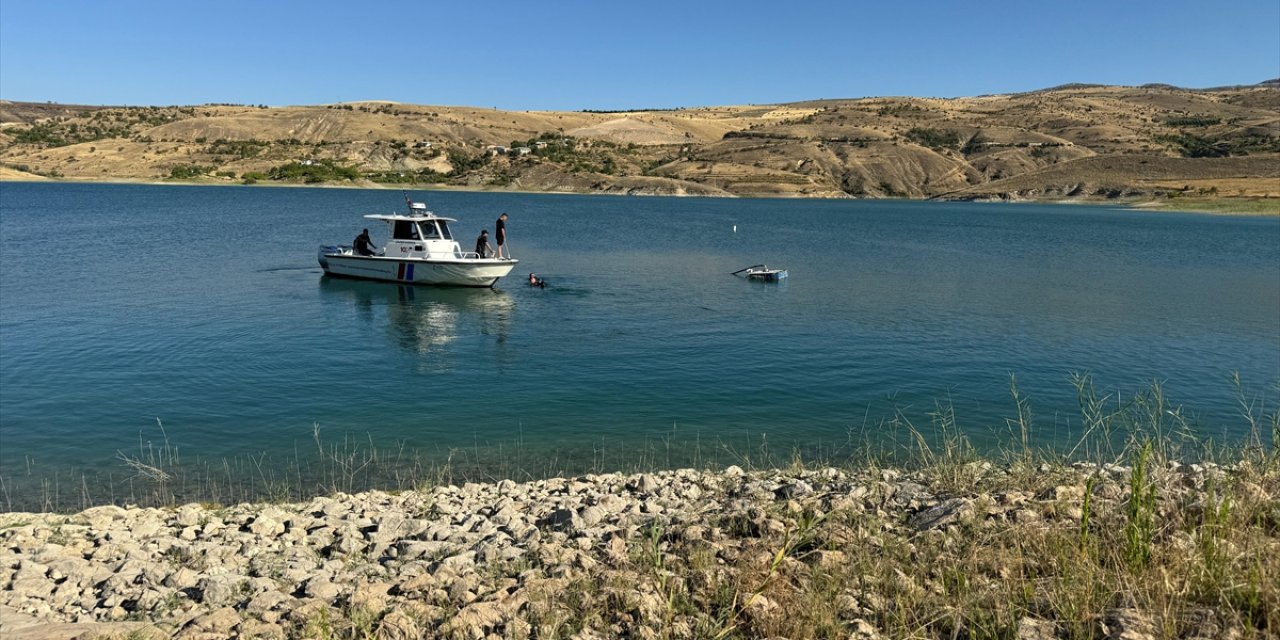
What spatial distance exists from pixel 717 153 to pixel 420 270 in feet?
446

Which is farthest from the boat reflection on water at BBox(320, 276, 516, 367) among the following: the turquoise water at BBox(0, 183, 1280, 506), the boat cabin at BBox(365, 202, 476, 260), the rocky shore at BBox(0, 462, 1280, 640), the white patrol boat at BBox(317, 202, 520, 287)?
the rocky shore at BBox(0, 462, 1280, 640)

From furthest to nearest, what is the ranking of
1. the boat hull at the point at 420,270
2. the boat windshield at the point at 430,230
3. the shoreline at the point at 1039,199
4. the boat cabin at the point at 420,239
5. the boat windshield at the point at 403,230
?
the shoreline at the point at 1039,199, the boat windshield at the point at 403,230, the boat windshield at the point at 430,230, the boat cabin at the point at 420,239, the boat hull at the point at 420,270

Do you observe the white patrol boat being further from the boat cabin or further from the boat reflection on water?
the boat reflection on water

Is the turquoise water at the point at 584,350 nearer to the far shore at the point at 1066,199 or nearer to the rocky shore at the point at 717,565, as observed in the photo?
the rocky shore at the point at 717,565

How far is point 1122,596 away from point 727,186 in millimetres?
140611

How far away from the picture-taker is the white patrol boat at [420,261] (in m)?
31.9

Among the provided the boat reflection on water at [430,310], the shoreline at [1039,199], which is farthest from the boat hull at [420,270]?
the shoreline at [1039,199]

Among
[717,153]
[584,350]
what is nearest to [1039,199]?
[717,153]

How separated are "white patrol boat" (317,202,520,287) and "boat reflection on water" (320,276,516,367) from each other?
0.46 metres

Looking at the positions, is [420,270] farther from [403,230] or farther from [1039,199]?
[1039,199]

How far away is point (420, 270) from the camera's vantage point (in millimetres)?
32562

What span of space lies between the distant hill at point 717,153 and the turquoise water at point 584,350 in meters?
96.9

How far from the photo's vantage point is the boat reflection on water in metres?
23.5

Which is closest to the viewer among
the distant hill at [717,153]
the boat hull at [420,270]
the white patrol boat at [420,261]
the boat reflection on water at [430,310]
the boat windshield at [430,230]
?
the boat reflection on water at [430,310]
